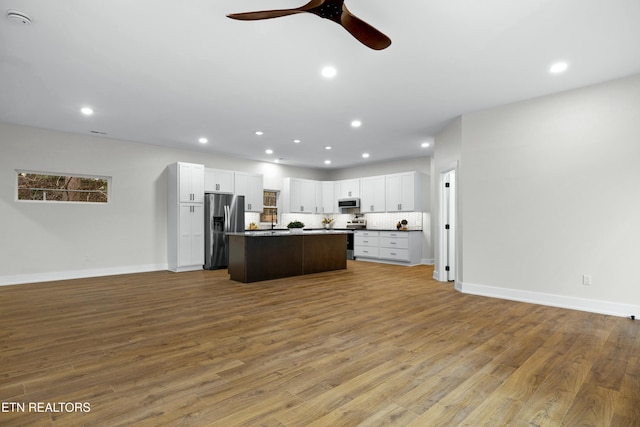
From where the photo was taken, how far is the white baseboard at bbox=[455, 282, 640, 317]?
12.7 feet

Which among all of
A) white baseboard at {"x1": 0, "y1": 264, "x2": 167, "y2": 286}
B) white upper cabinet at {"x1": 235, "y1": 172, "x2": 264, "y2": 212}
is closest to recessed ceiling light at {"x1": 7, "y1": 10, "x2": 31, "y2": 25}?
white baseboard at {"x1": 0, "y1": 264, "x2": 167, "y2": 286}

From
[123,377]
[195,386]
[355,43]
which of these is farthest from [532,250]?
[123,377]

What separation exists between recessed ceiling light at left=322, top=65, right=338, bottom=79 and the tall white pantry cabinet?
461cm

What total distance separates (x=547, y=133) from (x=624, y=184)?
105cm

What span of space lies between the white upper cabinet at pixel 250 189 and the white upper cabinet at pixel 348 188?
2574 mm

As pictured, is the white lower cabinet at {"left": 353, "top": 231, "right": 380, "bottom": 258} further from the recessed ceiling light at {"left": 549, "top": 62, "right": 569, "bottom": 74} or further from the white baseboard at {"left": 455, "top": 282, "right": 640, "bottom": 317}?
the recessed ceiling light at {"left": 549, "top": 62, "right": 569, "bottom": 74}

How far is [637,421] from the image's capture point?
6.03ft

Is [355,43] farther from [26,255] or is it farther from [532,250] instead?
[26,255]

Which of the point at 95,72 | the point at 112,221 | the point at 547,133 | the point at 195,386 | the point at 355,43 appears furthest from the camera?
the point at 112,221

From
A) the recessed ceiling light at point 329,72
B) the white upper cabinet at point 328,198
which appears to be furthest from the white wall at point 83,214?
the recessed ceiling light at point 329,72

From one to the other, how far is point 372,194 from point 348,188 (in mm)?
894

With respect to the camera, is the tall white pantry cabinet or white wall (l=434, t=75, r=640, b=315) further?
the tall white pantry cabinet

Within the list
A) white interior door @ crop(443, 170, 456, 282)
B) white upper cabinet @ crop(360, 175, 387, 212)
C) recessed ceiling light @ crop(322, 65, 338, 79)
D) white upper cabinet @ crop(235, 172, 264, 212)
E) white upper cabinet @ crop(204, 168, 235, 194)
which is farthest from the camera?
white upper cabinet @ crop(360, 175, 387, 212)
